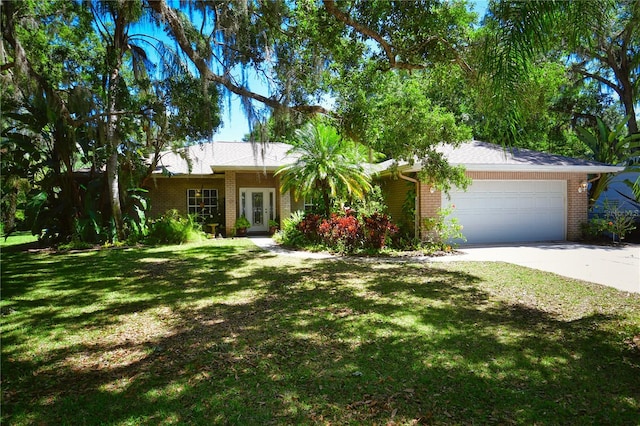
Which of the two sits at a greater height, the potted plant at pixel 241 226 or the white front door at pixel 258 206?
the white front door at pixel 258 206

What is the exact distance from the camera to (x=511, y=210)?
43.2 feet

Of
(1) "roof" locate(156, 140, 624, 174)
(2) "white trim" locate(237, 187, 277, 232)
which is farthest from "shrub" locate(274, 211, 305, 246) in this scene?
(2) "white trim" locate(237, 187, 277, 232)

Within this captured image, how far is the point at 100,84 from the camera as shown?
499 inches

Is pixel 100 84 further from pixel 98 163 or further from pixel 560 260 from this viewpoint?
pixel 560 260

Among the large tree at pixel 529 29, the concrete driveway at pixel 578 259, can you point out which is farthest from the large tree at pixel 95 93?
the concrete driveway at pixel 578 259

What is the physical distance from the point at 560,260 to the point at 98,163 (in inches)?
605

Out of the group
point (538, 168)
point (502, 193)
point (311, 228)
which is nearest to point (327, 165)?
point (311, 228)

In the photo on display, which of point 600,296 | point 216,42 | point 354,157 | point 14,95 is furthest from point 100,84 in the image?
point 600,296

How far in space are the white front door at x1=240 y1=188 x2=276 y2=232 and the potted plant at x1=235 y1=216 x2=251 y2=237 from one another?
94 cm

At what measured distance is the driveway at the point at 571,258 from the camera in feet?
25.1

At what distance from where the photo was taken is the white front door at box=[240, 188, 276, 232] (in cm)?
1767

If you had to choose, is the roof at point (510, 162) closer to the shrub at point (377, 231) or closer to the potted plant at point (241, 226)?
the shrub at point (377, 231)

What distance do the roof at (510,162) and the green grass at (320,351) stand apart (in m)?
5.53

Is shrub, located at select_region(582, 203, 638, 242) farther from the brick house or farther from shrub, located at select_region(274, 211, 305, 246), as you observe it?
shrub, located at select_region(274, 211, 305, 246)
